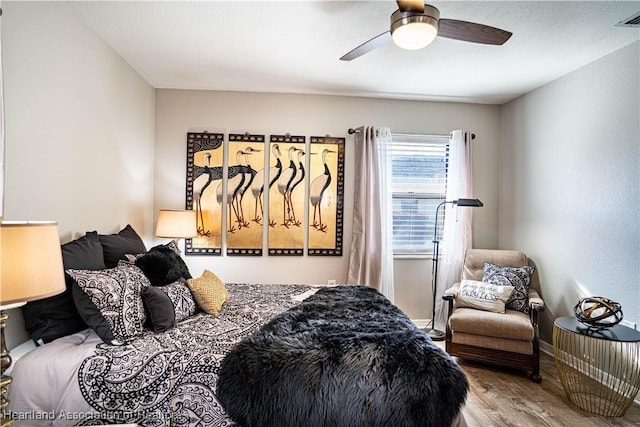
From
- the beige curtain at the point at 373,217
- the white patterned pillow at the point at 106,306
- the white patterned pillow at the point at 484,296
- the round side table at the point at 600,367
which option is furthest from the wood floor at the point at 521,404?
the white patterned pillow at the point at 106,306

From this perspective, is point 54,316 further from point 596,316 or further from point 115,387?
point 596,316

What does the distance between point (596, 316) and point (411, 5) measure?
251 cm

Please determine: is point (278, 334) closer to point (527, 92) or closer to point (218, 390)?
point (218, 390)

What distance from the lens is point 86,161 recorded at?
261cm

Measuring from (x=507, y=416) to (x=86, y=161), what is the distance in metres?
3.45

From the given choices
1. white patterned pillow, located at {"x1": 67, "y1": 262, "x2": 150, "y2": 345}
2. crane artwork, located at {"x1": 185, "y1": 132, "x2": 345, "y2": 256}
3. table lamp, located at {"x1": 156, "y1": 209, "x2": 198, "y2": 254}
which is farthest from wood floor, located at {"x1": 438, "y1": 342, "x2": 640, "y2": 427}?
table lamp, located at {"x1": 156, "y1": 209, "x2": 198, "y2": 254}

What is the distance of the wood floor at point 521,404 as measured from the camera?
238 cm

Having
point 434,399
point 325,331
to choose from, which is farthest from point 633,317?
point 325,331

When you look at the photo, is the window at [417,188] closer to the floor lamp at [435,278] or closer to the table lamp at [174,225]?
the floor lamp at [435,278]

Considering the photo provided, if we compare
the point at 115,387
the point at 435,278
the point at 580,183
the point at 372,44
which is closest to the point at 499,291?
the point at 435,278

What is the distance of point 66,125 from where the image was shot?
7.70 feet

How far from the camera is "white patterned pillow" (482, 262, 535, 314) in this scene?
338 cm

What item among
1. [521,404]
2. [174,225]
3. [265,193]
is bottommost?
[521,404]

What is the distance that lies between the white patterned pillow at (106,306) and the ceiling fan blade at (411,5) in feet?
6.80
